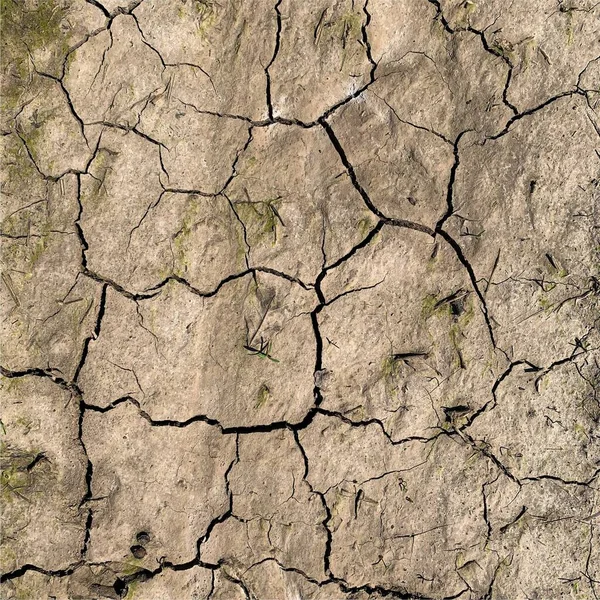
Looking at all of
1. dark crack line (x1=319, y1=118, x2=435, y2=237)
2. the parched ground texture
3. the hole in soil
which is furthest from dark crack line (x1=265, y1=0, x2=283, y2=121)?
the hole in soil

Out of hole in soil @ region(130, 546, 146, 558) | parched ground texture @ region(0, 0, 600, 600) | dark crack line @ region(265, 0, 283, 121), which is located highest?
dark crack line @ region(265, 0, 283, 121)

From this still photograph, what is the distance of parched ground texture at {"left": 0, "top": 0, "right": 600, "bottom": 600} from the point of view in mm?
3186

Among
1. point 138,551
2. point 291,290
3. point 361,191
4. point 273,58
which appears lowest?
point 138,551

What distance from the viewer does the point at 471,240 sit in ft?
10.9

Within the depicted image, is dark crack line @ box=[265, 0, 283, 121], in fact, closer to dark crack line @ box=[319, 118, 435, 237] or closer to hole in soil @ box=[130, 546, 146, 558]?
dark crack line @ box=[319, 118, 435, 237]

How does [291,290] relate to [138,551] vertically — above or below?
above

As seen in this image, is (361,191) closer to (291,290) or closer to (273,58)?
(291,290)

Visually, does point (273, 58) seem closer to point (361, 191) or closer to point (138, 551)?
point (361, 191)

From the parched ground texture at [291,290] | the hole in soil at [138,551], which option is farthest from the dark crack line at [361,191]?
the hole in soil at [138,551]

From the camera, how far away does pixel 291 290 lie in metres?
3.26

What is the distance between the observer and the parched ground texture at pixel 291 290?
3186 mm

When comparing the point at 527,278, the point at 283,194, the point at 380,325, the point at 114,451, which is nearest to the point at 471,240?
the point at 527,278

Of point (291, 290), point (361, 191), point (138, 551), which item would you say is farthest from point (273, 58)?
point (138, 551)

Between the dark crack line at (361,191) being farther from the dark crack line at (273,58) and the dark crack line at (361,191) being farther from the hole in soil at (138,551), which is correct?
the hole in soil at (138,551)
